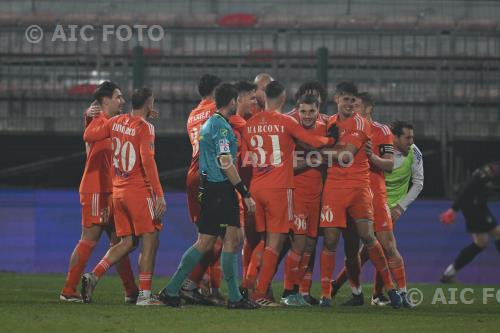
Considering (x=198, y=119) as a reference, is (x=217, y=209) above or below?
below

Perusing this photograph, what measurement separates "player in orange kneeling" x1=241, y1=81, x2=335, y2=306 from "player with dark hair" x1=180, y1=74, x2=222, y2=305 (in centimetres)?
52

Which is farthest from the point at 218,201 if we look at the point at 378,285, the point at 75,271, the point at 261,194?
the point at 378,285

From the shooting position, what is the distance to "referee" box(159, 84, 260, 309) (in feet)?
29.3

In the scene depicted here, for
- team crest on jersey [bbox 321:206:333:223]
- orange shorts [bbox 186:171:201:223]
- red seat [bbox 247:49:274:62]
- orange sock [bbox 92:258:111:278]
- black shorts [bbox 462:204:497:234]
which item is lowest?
orange sock [bbox 92:258:111:278]

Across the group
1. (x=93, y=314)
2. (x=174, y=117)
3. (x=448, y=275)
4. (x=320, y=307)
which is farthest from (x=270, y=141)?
(x=174, y=117)

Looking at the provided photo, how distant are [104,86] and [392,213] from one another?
3.05 meters

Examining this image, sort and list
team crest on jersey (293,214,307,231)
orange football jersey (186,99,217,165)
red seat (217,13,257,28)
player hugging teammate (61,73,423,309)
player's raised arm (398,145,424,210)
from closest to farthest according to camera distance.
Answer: player hugging teammate (61,73,423,309) < team crest on jersey (293,214,307,231) < orange football jersey (186,99,217,165) < player's raised arm (398,145,424,210) < red seat (217,13,257,28)

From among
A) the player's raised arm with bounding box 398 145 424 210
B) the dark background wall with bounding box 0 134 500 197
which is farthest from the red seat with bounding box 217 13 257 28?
the player's raised arm with bounding box 398 145 424 210

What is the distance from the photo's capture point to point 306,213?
32.8 ft

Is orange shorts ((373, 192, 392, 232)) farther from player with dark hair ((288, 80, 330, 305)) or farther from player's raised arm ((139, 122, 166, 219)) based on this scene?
player's raised arm ((139, 122, 166, 219))

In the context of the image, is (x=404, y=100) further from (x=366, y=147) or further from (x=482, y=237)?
(x=366, y=147)

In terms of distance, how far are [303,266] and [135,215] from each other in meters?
1.68

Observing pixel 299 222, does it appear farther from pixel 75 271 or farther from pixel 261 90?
pixel 75 271

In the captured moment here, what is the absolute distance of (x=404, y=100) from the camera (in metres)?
15.8
